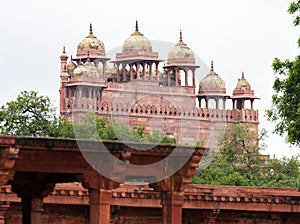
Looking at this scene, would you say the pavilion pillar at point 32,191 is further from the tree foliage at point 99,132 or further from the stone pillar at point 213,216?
the tree foliage at point 99,132

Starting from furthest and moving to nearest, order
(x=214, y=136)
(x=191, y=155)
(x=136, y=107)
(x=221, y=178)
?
(x=136, y=107), (x=214, y=136), (x=221, y=178), (x=191, y=155)

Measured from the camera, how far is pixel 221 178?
56.1 metres

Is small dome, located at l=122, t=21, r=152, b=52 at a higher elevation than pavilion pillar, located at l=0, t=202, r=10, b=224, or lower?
higher

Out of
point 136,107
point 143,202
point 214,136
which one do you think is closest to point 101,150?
point 143,202

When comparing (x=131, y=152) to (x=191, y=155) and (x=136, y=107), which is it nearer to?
(x=191, y=155)

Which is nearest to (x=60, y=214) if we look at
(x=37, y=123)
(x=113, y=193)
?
(x=113, y=193)

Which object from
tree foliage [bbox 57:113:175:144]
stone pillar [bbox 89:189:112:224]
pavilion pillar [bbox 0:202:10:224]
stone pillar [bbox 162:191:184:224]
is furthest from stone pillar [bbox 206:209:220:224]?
tree foliage [bbox 57:113:175:144]

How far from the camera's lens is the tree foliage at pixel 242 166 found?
56.4 meters

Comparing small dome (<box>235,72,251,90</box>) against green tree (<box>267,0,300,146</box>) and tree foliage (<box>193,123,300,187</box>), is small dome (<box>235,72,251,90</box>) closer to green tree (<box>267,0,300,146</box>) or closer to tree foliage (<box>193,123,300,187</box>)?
tree foliage (<box>193,123,300,187</box>)

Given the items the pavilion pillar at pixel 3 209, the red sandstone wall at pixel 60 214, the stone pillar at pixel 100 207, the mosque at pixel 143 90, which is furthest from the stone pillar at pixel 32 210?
the mosque at pixel 143 90

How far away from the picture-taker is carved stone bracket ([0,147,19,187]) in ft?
75.3

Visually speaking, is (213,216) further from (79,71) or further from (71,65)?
(71,65)

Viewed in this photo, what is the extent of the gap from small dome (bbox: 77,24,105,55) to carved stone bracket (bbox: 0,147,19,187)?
5499cm

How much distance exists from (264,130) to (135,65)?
11947mm
